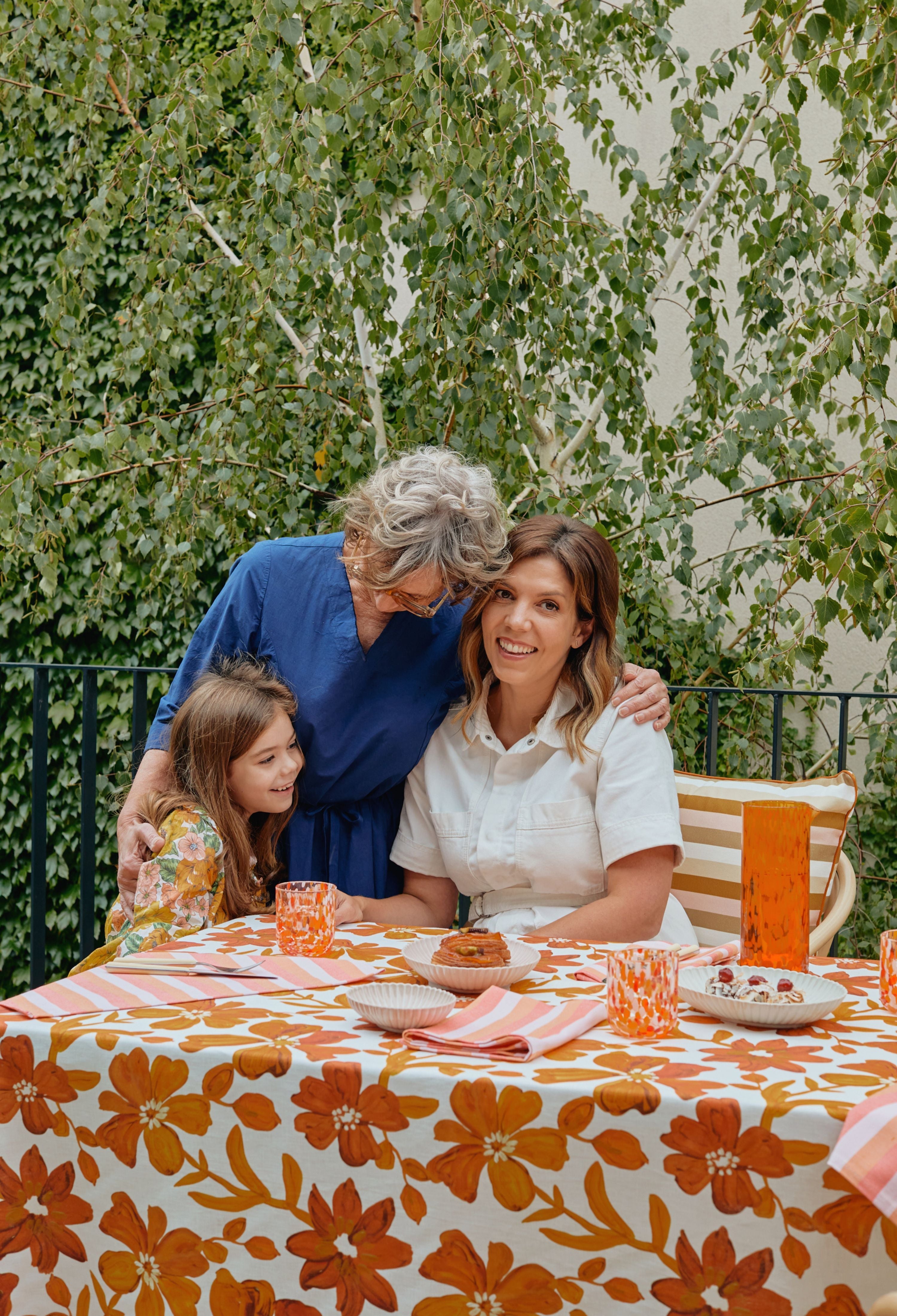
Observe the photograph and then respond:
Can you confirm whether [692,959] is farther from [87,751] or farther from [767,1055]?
[87,751]

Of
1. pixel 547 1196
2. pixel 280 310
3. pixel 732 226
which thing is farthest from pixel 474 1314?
pixel 732 226

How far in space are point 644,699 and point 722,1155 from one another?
964 mm

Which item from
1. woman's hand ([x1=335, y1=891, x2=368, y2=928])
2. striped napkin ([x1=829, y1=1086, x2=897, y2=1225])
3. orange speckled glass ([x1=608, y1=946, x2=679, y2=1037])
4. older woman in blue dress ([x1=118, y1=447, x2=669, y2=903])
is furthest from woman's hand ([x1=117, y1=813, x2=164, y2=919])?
striped napkin ([x1=829, y1=1086, x2=897, y2=1225])

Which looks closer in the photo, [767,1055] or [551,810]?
[767,1055]

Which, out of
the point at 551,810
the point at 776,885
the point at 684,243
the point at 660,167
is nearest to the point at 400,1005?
the point at 776,885

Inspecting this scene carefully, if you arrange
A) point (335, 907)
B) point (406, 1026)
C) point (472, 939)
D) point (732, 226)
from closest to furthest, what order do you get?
point (406, 1026), point (472, 939), point (335, 907), point (732, 226)

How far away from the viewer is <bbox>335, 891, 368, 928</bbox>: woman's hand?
155 cm

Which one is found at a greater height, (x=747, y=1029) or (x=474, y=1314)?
(x=747, y=1029)

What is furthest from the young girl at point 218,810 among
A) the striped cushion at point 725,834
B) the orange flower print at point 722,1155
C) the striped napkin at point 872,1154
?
the striped napkin at point 872,1154

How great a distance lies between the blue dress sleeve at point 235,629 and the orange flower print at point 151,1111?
0.89 meters

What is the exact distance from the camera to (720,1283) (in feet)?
2.96

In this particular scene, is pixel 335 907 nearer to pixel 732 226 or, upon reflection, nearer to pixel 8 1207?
pixel 8 1207

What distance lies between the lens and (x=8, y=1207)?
1.08 m

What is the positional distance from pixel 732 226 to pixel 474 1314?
364 centimetres
